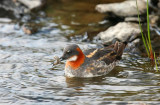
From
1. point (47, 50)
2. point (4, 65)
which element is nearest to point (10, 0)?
point (47, 50)

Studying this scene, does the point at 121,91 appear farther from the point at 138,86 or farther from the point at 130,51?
the point at 130,51

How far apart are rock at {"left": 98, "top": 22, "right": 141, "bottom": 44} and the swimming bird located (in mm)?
Result: 2626

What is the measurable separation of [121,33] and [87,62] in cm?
350

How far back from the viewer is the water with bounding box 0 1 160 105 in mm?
7879

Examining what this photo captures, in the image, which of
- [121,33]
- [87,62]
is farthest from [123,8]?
[87,62]

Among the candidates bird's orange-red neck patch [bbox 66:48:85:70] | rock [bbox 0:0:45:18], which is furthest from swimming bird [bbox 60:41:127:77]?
rock [bbox 0:0:45:18]

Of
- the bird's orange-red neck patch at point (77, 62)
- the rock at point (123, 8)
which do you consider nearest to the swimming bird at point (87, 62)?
the bird's orange-red neck patch at point (77, 62)

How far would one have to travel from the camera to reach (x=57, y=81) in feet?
30.6

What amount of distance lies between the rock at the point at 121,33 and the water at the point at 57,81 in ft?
2.16

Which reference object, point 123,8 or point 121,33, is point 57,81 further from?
point 123,8

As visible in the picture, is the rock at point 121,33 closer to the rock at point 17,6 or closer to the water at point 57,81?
the water at point 57,81

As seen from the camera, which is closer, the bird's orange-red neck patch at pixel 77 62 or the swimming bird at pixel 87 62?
the swimming bird at pixel 87 62

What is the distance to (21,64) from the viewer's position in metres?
10.6

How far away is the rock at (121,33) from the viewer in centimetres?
1291
